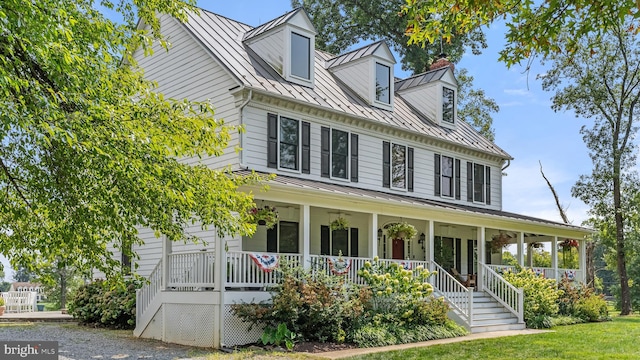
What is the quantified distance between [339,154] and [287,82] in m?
2.50

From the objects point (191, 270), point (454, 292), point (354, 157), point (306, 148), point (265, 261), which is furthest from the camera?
point (354, 157)

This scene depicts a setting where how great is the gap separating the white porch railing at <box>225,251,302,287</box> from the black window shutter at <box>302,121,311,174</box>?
11.2 feet

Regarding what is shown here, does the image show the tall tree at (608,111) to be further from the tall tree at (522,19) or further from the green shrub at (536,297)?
the tall tree at (522,19)

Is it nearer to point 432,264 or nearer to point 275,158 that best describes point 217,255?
point 275,158

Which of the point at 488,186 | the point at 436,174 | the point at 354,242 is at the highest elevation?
the point at 436,174

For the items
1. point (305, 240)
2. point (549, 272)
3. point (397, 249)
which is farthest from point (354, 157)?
point (549, 272)

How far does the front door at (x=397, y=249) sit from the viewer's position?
20578 mm

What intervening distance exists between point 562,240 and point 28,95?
22.7 meters

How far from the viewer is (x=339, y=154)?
18250mm

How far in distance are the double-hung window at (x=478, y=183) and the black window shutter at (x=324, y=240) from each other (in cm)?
698

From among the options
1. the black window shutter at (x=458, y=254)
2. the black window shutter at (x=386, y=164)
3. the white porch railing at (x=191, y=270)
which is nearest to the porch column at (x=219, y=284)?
the white porch railing at (x=191, y=270)

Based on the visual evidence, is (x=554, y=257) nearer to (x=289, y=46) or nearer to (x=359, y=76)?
(x=359, y=76)

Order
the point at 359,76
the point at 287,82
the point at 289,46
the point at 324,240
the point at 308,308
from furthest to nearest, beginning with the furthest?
the point at 359,76, the point at 324,240, the point at 289,46, the point at 287,82, the point at 308,308

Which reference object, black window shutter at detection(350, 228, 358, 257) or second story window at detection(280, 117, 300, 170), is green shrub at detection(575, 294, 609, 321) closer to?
black window shutter at detection(350, 228, 358, 257)
